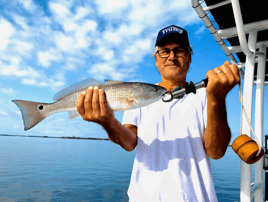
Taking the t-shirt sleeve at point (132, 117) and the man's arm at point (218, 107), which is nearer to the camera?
the man's arm at point (218, 107)

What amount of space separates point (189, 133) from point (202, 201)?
3.03 feet

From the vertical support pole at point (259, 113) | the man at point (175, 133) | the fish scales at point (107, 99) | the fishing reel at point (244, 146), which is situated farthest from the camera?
the vertical support pole at point (259, 113)

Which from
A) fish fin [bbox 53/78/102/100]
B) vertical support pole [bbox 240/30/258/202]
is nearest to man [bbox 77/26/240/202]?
fish fin [bbox 53/78/102/100]

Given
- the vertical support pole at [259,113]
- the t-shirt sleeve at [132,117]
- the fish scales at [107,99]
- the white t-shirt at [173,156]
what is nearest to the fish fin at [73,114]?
the fish scales at [107,99]

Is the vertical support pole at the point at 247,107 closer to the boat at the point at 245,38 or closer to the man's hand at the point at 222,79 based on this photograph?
the boat at the point at 245,38

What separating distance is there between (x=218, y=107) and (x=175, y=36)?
1.56 meters

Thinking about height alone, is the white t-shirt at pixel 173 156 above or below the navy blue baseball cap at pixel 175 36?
below

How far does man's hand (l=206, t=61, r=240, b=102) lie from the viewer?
2.17 meters

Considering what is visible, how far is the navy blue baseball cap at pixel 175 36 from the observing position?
328 cm

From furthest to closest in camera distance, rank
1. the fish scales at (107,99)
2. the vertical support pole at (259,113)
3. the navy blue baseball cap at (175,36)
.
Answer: the vertical support pole at (259,113) → the navy blue baseball cap at (175,36) → the fish scales at (107,99)

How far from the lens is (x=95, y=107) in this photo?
2.69 meters

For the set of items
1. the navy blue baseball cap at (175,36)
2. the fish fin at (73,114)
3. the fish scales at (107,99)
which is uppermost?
the navy blue baseball cap at (175,36)

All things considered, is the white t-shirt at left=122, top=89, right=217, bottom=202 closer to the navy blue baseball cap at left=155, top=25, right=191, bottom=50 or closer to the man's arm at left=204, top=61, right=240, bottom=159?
the man's arm at left=204, top=61, right=240, bottom=159

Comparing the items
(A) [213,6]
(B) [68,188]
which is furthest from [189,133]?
(B) [68,188]
